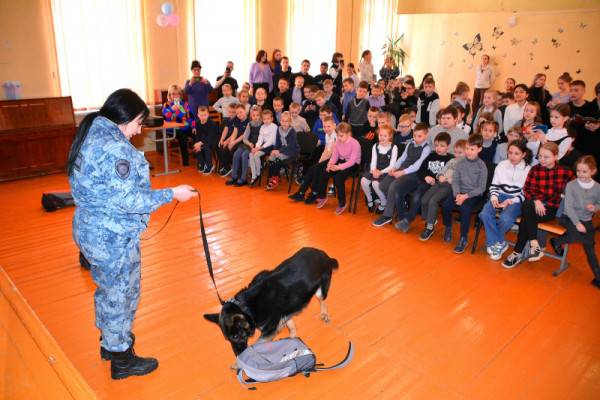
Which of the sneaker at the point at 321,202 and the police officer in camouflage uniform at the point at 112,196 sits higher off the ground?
the police officer in camouflage uniform at the point at 112,196

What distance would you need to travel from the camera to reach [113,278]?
2428 mm

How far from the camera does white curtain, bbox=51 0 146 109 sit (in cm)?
752

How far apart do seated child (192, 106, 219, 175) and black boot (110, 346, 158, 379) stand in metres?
4.85

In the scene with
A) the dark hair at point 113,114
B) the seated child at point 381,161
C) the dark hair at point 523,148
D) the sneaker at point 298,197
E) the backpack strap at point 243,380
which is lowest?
the backpack strap at point 243,380

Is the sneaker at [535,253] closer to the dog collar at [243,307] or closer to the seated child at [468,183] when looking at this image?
the seated child at [468,183]

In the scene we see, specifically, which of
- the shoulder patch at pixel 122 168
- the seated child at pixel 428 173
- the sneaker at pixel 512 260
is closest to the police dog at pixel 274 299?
the shoulder patch at pixel 122 168

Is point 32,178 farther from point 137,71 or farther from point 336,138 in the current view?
point 336,138

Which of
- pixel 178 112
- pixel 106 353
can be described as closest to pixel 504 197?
pixel 106 353

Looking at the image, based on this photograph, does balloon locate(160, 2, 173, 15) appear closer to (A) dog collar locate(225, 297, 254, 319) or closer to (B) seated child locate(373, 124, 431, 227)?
(B) seated child locate(373, 124, 431, 227)

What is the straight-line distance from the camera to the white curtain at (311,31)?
423 inches

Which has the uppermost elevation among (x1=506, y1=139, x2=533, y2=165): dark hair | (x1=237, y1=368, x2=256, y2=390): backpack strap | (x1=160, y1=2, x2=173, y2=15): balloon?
(x1=160, y1=2, x2=173, y2=15): balloon

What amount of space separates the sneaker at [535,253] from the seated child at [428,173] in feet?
3.95

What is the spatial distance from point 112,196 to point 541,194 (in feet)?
12.3

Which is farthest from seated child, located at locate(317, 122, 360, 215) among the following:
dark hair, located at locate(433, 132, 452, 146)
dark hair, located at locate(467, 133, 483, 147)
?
dark hair, located at locate(467, 133, 483, 147)
